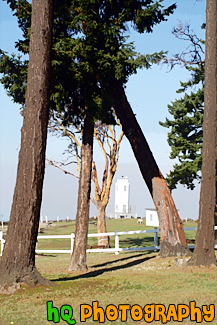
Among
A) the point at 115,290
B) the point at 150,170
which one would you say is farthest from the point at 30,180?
the point at 150,170

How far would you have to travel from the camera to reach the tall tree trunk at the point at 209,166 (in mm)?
16156

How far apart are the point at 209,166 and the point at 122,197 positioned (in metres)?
62.1

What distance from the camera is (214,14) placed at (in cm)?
1725

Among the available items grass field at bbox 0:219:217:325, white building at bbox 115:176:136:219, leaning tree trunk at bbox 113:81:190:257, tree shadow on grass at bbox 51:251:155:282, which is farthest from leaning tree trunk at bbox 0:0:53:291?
white building at bbox 115:176:136:219

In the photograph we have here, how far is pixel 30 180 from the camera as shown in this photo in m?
12.6

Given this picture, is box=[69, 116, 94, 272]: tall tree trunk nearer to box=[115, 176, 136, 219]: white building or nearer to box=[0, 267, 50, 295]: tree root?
box=[0, 267, 50, 295]: tree root

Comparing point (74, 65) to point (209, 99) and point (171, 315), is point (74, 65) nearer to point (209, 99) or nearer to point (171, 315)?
point (209, 99)

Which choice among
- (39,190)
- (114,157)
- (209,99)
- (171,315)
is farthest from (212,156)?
(114,157)

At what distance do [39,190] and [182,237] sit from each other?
9.51 m

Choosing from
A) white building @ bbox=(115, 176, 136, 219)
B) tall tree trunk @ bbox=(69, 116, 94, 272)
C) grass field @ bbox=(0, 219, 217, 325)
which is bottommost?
grass field @ bbox=(0, 219, 217, 325)

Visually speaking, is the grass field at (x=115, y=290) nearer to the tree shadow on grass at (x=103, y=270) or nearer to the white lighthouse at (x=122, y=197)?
the tree shadow on grass at (x=103, y=270)

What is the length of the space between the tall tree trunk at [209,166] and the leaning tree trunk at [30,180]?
19.7 ft

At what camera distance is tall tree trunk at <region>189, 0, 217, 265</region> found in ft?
53.0

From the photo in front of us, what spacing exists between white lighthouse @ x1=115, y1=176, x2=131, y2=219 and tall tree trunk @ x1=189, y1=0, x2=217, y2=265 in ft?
202
